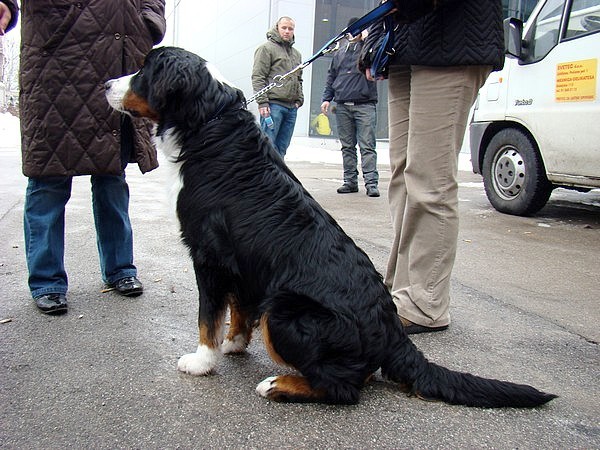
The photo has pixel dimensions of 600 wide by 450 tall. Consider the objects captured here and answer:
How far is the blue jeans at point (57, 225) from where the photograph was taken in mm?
3184

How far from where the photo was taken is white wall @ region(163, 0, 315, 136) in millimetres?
18812

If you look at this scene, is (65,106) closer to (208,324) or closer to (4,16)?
(4,16)

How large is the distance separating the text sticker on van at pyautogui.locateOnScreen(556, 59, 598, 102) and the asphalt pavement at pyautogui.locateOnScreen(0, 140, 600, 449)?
1.83 meters

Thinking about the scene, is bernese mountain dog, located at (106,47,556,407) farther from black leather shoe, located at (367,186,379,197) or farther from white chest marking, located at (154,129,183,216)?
black leather shoe, located at (367,186,379,197)

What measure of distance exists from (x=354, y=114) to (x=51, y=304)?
6180 mm

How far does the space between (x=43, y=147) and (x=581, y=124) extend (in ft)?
16.7

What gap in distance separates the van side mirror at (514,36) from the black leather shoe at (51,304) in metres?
5.30

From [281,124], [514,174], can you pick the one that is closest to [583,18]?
[514,174]

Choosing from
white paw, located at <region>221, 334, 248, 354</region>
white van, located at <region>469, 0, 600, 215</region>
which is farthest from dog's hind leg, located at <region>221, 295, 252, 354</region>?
white van, located at <region>469, 0, 600, 215</region>

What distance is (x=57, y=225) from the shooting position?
327cm

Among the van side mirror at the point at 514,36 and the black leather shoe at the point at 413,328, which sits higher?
the van side mirror at the point at 514,36

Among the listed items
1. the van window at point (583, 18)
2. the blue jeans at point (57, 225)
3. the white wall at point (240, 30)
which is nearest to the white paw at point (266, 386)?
the blue jeans at point (57, 225)

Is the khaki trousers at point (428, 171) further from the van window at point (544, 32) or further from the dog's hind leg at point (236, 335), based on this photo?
the van window at point (544, 32)

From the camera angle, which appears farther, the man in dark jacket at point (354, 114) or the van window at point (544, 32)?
the man in dark jacket at point (354, 114)
